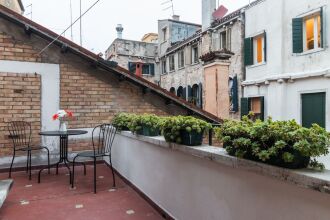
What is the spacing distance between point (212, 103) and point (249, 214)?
2.03 m

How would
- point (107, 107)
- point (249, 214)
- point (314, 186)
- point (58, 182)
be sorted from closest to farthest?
point (314, 186)
point (249, 214)
point (58, 182)
point (107, 107)

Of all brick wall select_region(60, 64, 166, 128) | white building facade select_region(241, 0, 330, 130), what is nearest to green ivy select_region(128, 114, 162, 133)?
brick wall select_region(60, 64, 166, 128)

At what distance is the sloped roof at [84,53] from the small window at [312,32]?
5.44 m

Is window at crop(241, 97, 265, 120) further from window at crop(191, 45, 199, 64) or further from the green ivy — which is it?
the green ivy

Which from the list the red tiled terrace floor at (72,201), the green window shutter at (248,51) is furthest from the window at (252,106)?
the red tiled terrace floor at (72,201)

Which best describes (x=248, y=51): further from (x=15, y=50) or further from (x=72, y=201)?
(x=72, y=201)

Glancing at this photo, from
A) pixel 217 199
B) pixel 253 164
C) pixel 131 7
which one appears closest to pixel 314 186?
pixel 253 164

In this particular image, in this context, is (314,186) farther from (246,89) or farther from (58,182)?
(246,89)

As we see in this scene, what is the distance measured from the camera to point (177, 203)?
Result: 8.58 feet

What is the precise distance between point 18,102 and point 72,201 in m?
2.44

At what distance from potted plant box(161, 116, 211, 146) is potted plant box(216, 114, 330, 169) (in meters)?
0.66

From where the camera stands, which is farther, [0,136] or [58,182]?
[0,136]

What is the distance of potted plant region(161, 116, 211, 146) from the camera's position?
92.9 inches

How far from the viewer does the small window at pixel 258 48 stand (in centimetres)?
1085
